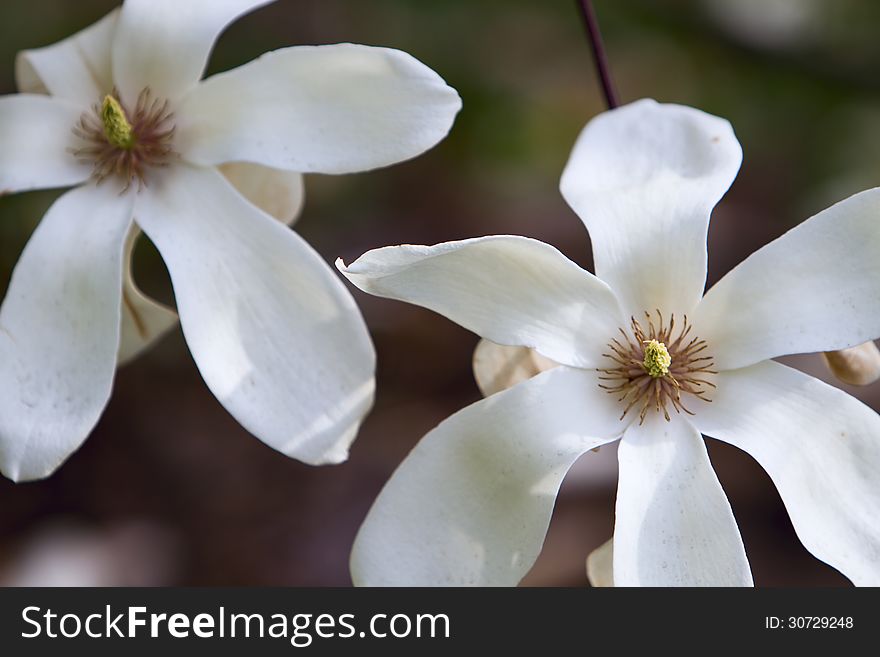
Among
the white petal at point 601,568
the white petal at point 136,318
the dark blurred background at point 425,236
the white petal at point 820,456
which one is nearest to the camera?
the white petal at point 820,456

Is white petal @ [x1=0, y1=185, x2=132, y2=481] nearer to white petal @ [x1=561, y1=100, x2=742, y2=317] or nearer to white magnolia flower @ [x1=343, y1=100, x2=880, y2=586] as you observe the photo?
white magnolia flower @ [x1=343, y1=100, x2=880, y2=586]

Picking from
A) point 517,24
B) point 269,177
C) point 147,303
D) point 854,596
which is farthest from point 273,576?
point 517,24

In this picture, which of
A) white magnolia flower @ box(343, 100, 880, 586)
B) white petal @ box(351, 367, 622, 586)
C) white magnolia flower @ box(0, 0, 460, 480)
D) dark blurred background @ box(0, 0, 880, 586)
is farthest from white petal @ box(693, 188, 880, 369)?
dark blurred background @ box(0, 0, 880, 586)

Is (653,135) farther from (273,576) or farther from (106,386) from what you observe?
(273,576)

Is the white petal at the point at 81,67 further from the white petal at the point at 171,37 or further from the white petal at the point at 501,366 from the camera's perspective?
the white petal at the point at 501,366

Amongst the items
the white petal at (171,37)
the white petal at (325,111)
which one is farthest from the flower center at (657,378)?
the white petal at (171,37)
